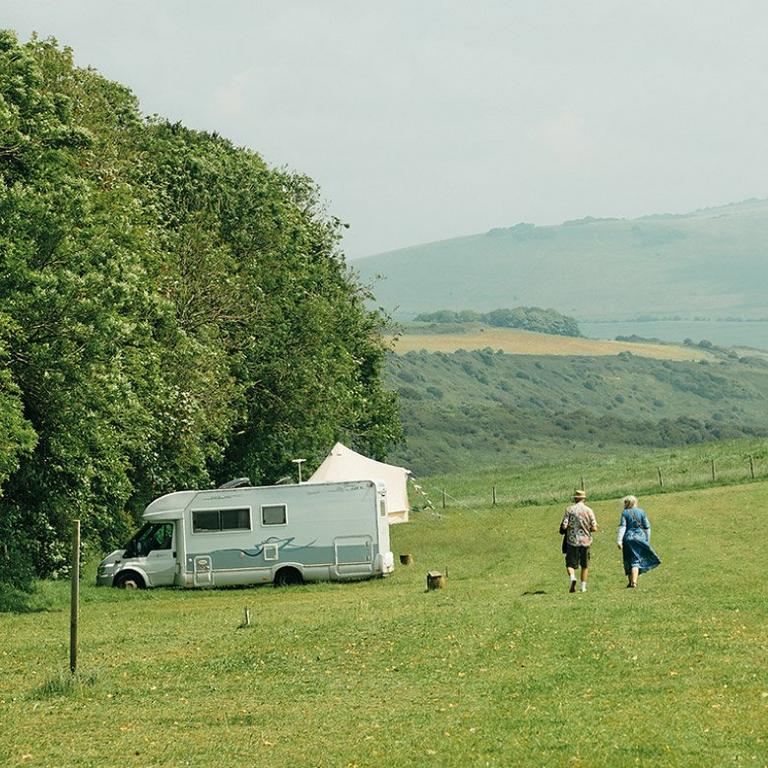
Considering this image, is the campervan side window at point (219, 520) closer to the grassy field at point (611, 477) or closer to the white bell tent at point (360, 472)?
the white bell tent at point (360, 472)

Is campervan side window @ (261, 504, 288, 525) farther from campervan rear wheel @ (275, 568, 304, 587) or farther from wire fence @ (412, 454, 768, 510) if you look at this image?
wire fence @ (412, 454, 768, 510)

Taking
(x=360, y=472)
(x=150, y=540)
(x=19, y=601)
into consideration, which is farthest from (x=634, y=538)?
(x=360, y=472)

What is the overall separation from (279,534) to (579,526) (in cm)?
1267

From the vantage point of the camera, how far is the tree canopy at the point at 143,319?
35250 millimetres

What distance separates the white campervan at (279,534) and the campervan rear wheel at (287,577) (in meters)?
0.03

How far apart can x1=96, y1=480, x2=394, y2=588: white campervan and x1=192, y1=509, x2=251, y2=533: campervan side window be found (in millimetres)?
29

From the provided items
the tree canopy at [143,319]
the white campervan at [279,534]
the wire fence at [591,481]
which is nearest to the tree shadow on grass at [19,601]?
the tree canopy at [143,319]

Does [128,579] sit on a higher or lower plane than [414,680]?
higher

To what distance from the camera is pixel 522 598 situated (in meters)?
31.0

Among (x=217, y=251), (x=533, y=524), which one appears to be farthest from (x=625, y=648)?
(x=533, y=524)

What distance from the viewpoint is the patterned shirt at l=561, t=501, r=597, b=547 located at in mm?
31422

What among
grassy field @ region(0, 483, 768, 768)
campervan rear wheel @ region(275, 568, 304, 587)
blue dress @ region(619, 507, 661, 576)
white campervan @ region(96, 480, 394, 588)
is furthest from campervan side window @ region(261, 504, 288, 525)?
blue dress @ region(619, 507, 661, 576)

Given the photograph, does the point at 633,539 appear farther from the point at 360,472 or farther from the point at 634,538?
the point at 360,472

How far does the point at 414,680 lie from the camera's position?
806 inches
